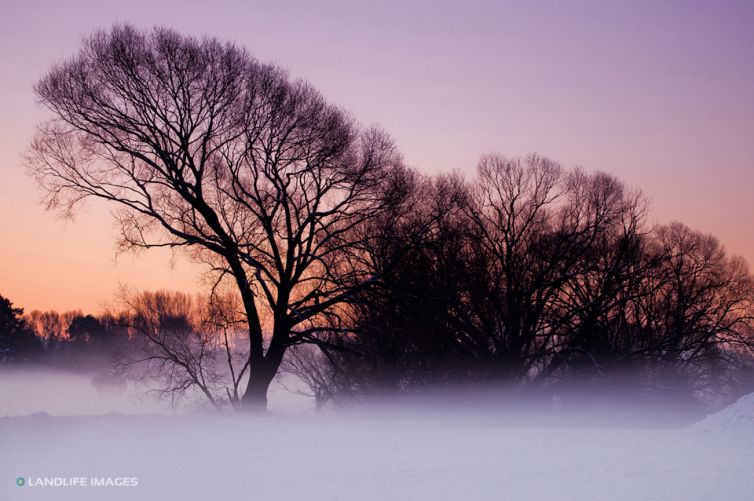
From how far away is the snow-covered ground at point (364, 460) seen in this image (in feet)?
40.5

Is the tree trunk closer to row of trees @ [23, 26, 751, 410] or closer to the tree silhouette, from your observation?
row of trees @ [23, 26, 751, 410]

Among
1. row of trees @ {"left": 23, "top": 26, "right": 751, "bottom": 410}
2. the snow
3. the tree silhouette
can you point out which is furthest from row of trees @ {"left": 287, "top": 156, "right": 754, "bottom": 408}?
the tree silhouette

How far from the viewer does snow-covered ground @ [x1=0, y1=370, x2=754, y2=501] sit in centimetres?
1234

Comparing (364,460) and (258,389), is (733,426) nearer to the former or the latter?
(364,460)

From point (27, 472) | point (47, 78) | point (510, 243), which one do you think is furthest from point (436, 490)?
point (510, 243)

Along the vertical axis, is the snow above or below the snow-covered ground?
above

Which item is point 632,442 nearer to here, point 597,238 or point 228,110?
point 228,110

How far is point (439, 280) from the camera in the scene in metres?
31.0

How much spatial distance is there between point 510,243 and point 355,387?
39.4 feet

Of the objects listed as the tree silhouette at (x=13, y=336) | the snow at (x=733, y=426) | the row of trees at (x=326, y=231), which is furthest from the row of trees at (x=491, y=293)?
the tree silhouette at (x=13, y=336)

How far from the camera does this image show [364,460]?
51.6 ft

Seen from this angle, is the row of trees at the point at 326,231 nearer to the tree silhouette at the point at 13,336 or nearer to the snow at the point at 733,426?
the snow at the point at 733,426

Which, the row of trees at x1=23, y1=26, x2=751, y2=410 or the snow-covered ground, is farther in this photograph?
the row of trees at x1=23, y1=26, x2=751, y2=410

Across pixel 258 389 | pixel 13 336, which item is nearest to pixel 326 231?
pixel 258 389
